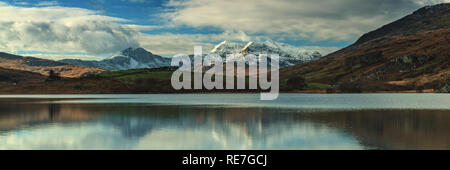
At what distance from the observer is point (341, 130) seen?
39.9 metres

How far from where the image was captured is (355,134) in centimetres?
3672

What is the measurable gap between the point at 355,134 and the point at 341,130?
3.21 m

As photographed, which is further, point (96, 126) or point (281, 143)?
point (96, 126)

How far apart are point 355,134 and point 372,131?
3.28m

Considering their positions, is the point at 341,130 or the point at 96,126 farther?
the point at 96,126

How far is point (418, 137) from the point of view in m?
34.1
